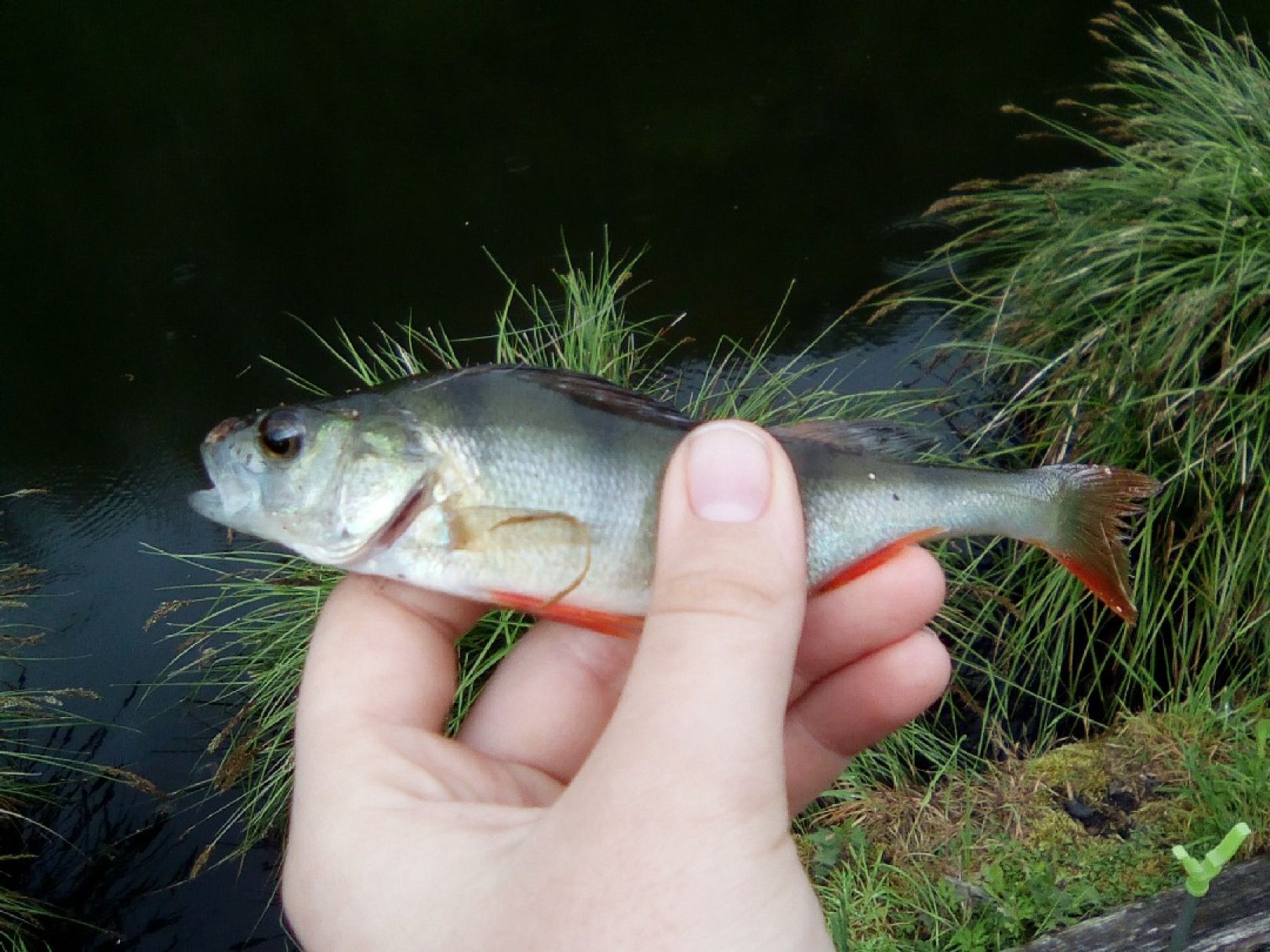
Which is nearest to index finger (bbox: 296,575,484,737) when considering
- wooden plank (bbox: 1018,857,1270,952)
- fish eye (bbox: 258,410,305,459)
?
fish eye (bbox: 258,410,305,459)

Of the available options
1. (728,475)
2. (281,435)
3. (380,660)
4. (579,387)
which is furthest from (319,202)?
(728,475)

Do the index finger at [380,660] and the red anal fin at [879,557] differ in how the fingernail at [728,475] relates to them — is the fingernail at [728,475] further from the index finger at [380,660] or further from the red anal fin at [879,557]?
the index finger at [380,660]

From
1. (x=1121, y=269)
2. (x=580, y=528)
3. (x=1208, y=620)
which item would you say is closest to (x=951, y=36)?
(x=1121, y=269)

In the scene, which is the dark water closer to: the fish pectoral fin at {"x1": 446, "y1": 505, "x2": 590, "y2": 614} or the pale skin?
the pale skin

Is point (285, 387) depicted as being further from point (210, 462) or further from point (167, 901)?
point (210, 462)

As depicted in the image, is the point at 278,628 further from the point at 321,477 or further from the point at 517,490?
the point at 517,490
